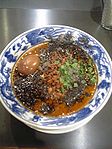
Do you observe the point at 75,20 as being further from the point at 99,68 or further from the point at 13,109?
the point at 13,109

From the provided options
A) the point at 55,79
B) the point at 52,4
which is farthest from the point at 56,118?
the point at 52,4

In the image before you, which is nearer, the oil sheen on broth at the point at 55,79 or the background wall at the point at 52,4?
the oil sheen on broth at the point at 55,79

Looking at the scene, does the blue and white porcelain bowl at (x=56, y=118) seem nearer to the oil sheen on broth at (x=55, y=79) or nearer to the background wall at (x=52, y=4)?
the oil sheen on broth at (x=55, y=79)

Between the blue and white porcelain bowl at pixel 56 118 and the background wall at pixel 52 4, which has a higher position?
the background wall at pixel 52 4

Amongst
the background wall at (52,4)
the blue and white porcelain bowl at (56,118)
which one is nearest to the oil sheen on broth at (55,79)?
the blue and white porcelain bowl at (56,118)

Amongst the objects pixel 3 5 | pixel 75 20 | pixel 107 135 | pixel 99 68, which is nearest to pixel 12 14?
pixel 3 5

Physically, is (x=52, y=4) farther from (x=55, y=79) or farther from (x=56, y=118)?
(x=56, y=118)
